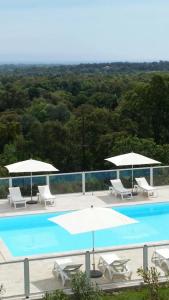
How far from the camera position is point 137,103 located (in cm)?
4334

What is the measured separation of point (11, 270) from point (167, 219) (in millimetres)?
7394

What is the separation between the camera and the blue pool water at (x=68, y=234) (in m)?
14.4

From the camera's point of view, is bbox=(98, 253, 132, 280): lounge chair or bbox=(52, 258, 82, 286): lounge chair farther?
bbox=(98, 253, 132, 280): lounge chair

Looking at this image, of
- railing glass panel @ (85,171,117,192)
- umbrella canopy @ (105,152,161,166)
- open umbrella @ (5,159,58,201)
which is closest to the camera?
open umbrella @ (5,159,58,201)

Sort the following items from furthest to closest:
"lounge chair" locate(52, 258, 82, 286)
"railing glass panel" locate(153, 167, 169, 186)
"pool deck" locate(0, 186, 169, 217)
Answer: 1. "railing glass panel" locate(153, 167, 169, 186)
2. "pool deck" locate(0, 186, 169, 217)
3. "lounge chair" locate(52, 258, 82, 286)

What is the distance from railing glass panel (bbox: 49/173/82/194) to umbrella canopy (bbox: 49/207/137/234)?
667cm

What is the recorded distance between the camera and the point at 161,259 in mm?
11328

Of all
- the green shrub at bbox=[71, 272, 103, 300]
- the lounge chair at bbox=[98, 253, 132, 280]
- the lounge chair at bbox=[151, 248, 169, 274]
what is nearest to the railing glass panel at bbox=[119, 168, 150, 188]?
the lounge chair at bbox=[151, 248, 169, 274]

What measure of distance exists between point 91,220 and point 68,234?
4567 mm

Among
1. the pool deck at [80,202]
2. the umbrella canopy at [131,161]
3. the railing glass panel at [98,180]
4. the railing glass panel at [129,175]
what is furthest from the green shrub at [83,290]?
the railing glass panel at [129,175]

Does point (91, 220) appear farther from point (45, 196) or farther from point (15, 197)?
point (15, 197)

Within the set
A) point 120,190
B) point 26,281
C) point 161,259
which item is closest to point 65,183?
point 120,190

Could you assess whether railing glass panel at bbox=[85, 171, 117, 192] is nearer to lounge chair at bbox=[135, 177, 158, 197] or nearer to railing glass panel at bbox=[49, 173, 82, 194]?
railing glass panel at bbox=[49, 173, 82, 194]

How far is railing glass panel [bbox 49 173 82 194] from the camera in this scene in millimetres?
18328
